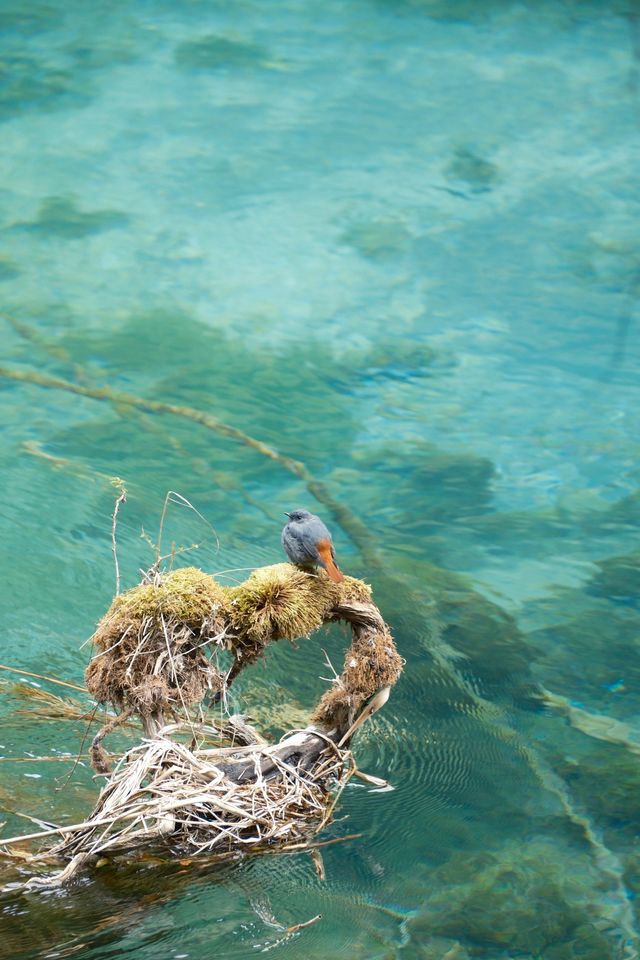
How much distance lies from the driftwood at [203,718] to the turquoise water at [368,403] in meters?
0.30

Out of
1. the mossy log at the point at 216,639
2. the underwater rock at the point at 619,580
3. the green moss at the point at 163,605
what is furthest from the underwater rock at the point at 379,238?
the green moss at the point at 163,605

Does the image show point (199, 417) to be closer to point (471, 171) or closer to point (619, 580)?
point (619, 580)

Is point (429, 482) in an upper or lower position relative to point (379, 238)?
lower

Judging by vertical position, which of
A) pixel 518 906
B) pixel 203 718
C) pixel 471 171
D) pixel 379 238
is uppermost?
pixel 203 718

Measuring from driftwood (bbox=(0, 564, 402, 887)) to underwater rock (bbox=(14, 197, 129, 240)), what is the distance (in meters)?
8.79

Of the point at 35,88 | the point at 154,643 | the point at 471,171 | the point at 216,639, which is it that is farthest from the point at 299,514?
the point at 35,88

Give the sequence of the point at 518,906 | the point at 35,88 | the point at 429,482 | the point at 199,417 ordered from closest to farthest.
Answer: the point at 518,906 → the point at 429,482 → the point at 199,417 → the point at 35,88

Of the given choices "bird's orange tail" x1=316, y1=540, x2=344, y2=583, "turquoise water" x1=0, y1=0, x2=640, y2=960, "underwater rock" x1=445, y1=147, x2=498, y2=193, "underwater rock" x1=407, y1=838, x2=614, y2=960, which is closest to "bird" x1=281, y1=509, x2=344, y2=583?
"bird's orange tail" x1=316, y1=540, x2=344, y2=583

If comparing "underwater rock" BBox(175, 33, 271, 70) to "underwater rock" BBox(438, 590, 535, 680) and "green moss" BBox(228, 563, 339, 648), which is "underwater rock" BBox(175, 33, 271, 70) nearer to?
"underwater rock" BBox(438, 590, 535, 680)

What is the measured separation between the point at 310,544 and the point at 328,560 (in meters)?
0.10

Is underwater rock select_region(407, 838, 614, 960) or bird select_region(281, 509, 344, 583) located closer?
bird select_region(281, 509, 344, 583)

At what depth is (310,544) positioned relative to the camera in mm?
4156

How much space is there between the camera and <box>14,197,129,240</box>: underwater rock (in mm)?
12039

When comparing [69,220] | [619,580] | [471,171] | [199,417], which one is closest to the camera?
[619,580]
